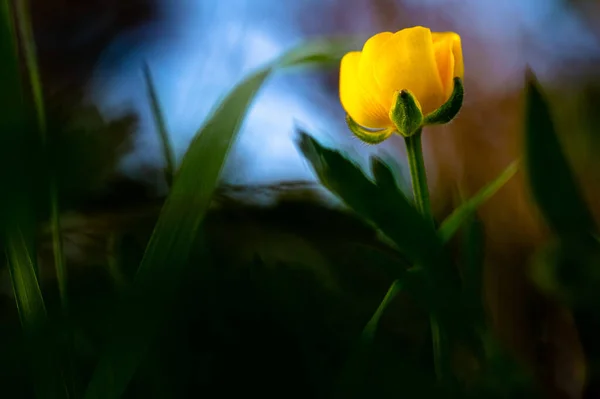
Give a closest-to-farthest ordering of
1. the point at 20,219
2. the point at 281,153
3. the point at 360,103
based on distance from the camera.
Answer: the point at 20,219 < the point at 360,103 < the point at 281,153

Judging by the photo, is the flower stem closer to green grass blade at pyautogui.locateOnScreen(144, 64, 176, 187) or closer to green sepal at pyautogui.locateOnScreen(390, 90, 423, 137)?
green sepal at pyautogui.locateOnScreen(390, 90, 423, 137)

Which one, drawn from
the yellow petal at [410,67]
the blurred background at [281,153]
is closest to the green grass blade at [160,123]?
the blurred background at [281,153]

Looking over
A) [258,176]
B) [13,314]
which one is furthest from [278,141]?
[13,314]

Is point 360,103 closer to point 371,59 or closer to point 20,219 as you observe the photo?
point 371,59

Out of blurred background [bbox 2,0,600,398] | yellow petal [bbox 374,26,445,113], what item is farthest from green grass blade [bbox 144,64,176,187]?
yellow petal [bbox 374,26,445,113]

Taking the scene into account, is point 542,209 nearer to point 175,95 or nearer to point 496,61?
point 175,95

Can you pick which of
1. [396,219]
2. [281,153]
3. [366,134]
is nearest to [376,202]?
[396,219]
